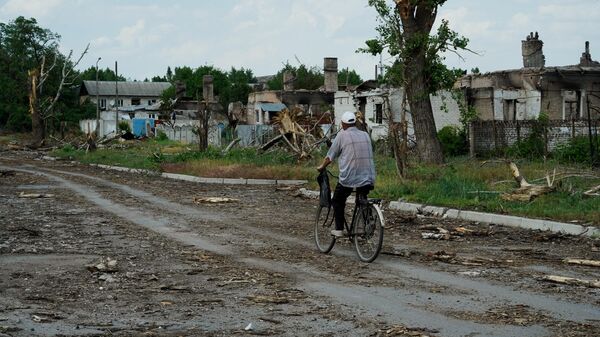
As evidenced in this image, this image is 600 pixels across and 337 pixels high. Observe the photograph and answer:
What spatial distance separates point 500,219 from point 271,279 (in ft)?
22.9

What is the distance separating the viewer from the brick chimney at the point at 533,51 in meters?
42.5

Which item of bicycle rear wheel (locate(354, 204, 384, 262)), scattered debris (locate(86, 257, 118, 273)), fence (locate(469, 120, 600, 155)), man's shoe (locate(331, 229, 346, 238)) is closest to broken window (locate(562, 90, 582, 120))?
fence (locate(469, 120, 600, 155))

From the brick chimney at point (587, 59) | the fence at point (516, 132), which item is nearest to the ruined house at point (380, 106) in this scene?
the fence at point (516, 132)

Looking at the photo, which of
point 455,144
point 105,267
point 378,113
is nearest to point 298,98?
point 378,113

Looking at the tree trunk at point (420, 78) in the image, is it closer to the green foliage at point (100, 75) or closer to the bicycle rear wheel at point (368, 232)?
the bicycle rear wheel at point (368, 232)

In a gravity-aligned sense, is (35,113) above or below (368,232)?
above

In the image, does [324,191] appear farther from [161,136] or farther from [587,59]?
[161,136]

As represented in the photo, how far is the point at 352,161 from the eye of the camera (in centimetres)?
1118

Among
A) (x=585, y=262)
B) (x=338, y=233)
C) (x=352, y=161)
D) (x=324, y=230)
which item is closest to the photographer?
(x=585, y=262)

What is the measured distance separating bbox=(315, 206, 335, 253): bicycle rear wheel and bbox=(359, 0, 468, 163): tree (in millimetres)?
18096

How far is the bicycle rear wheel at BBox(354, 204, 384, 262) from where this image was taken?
1060 centimetres

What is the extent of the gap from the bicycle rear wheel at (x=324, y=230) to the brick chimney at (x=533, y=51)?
109 ft

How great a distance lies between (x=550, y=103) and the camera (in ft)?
124

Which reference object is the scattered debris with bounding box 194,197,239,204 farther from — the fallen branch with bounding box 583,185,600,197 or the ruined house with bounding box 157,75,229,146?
the ruined house with bounding box 157,75,229,146
